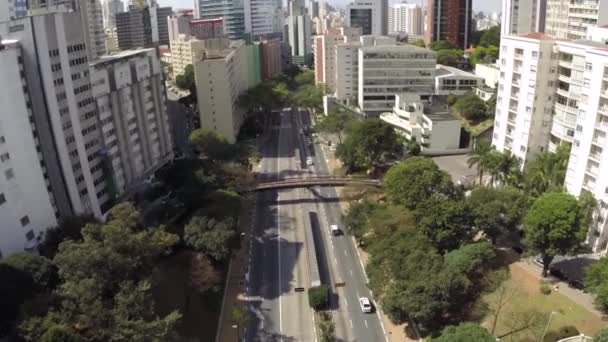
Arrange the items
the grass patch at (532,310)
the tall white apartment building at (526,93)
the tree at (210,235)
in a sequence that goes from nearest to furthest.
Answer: the grass patch at (532,310) < the tree at (210,235) < the tall white apartment building at (526,93)

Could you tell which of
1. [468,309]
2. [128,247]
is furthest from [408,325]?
[128,247]

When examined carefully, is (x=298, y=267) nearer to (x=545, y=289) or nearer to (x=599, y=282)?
(x=545, y=289)

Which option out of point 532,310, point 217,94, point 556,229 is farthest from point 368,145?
point 532,310

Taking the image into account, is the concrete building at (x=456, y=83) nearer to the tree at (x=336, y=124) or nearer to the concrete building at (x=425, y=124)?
the concrete building at (x=425, y=124)

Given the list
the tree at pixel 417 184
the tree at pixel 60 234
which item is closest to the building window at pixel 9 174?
the tree at pixel 60 234

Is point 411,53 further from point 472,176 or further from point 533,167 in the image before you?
point 533,167
